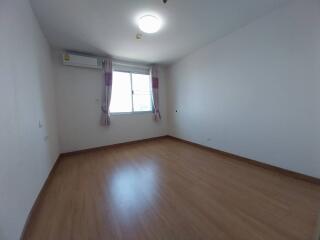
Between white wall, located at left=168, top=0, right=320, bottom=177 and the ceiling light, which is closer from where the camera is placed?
white wall, located at left=168, top=0, right=320, bottom=177

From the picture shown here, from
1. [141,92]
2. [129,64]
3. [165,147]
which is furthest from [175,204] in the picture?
[129,64]

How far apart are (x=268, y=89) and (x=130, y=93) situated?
3.24 metres

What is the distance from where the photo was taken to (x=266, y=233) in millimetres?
1133

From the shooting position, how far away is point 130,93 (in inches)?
159

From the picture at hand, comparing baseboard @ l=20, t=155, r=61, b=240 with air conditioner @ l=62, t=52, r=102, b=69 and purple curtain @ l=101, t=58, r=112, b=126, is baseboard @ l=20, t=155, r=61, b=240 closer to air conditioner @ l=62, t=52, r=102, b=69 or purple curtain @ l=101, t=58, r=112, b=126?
purple curtain @ l=101, t=58, r=112, b=126

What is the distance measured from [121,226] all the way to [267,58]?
3009 millimetres

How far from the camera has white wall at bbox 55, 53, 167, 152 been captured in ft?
10.3

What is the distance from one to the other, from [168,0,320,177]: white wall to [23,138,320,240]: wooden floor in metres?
0.45

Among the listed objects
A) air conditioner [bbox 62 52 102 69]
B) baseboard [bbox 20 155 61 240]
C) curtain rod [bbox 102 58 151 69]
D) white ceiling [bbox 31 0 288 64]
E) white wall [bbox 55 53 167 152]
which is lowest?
baseboard [bbox 20 155 61 240]

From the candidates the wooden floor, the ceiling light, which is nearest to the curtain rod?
the ceiling light

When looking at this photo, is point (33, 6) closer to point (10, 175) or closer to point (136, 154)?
point (10, 175)

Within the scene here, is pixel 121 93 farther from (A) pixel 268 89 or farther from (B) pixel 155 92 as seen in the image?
(A) pixel 268 89

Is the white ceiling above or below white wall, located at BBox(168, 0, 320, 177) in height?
above

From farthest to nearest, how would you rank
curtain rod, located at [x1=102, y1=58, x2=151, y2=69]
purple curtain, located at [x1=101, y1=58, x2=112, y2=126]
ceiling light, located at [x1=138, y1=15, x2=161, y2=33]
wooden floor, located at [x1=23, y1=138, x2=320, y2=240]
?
curtain rod, located at [x1=102, y1=58, x2=151, y2=69] < purple curtain, located at [x1=101, y1=58, x2=112, y2=126] < ceiling light, located at [x1=138, y1=15, x2=161, y2=33] < wooden floor, located at [x1=23, y1=138, x2=320, y2=240]
